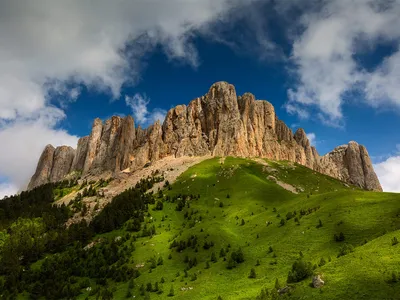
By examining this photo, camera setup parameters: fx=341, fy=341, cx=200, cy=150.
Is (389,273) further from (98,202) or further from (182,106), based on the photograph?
(182,106)

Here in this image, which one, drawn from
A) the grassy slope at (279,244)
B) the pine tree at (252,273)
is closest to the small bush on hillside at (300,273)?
the grassy slope at (279,244)

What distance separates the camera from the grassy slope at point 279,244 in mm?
29656

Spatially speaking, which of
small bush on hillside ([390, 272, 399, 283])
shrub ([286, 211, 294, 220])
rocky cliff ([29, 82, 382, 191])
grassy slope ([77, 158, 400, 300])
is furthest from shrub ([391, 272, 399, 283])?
rocky cliff ([29, 82, 382, 191])

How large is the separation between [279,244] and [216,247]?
530 inches

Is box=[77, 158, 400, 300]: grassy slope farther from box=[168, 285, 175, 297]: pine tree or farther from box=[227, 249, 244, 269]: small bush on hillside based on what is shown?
box=[227, 249, 244, 269]: small bush on hillside

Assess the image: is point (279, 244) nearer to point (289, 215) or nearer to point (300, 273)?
point (289, 215)

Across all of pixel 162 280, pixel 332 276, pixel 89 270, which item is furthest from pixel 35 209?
pixel 332 276

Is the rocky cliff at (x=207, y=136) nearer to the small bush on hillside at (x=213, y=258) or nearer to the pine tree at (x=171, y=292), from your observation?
the small bush on hillside at (x=213, y=258)

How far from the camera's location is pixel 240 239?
63188 mm

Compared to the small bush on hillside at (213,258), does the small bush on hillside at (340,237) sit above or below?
above

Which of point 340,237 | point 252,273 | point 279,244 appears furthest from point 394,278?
point 279,244

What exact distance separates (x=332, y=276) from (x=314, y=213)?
30054 mm

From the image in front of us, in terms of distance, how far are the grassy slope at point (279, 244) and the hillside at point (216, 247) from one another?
15cm

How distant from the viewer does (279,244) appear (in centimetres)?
5150
